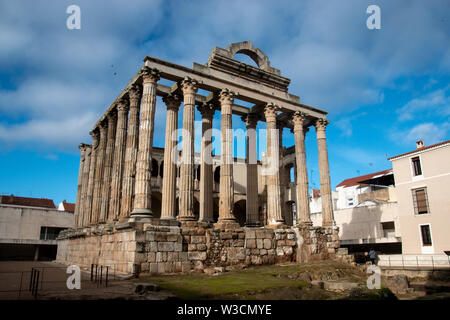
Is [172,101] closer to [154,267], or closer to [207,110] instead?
[207,110]

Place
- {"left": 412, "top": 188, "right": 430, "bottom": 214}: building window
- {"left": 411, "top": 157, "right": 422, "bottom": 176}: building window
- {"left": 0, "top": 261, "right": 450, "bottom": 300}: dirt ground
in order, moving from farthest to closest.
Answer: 1. {"left": 411, "top": 157, "right": 422, "bottom": 176}: building window
2. {"left": 412, "top": 188, "right": 430, "bottom": 214}: building window
3. {"left": 0, "top": 261, "right": 450, "bottom": 300}: dirt ground

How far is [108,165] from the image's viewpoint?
21.2 m

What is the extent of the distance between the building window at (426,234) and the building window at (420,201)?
1.10 meters

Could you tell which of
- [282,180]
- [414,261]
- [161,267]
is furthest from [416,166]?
[161,267]

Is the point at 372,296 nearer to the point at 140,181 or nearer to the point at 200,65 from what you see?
the point at 140,181

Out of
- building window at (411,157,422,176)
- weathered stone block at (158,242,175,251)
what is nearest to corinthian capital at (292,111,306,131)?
building window at (411,157,422,176)

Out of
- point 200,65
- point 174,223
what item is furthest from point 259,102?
point 174,223

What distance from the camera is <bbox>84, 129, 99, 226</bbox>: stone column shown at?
76.0 ft

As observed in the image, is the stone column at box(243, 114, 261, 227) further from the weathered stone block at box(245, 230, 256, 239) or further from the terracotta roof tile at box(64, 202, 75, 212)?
the terracotta roof tile at box(64, 202, 75, 212)

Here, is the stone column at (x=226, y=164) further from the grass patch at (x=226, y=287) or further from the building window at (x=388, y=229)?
the building window at (x=388, y=229)

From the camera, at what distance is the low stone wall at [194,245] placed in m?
13.8

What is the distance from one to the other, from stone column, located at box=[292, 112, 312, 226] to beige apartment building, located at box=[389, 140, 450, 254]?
10.3 meters

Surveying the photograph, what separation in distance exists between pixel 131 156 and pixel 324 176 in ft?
40.2

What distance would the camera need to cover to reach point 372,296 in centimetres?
971
